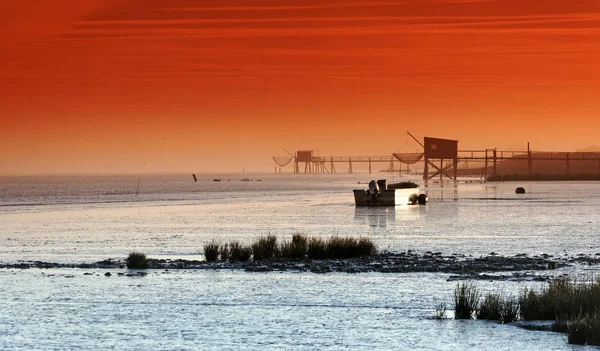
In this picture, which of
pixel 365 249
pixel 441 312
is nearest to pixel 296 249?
pixel 365 249

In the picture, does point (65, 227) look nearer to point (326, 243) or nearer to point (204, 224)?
point (204, 224)

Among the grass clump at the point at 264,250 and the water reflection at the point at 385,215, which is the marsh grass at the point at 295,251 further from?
the water reflection at the point at 385,215

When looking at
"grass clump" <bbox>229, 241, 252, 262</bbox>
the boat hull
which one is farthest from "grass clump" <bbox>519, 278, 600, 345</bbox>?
the boat hull

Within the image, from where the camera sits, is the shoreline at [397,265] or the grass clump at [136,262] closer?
the shoreline at [397,265]

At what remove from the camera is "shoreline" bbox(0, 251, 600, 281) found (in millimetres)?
29250

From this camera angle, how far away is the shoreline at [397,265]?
1152 inches

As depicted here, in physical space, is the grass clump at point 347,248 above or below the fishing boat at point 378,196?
below

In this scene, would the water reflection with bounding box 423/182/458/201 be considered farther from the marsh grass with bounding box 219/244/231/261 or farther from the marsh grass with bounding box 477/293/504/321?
the marsh grass with bounding box 477/293/504/321

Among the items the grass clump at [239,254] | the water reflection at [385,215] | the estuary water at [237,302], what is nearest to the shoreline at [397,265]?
the grass clump at [239,254]

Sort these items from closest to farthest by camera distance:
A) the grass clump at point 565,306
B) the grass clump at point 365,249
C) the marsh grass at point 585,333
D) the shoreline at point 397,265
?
the marsh grass at point 585,333
the grass clump at point 565,306
the shoreline at point 397,265
the grass clump at point 365,249

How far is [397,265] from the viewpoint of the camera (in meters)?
31.0

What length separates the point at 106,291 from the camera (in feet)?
83.5

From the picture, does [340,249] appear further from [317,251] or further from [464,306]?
[464,306]

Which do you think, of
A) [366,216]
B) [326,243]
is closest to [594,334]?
[326,243]
